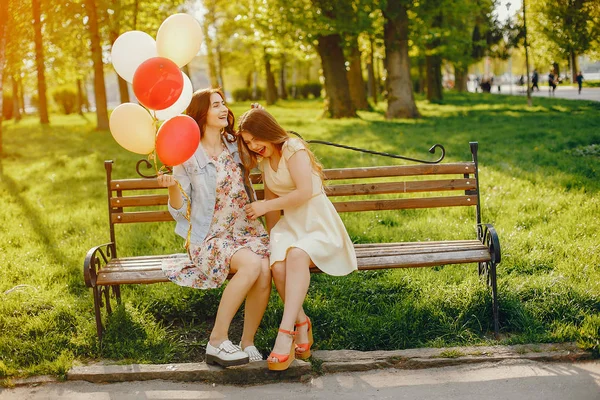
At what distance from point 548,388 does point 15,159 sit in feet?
43.1

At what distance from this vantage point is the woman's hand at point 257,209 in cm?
412

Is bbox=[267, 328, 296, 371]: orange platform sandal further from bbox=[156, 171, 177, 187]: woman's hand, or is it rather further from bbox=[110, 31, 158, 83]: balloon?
bbox=[110, 31, 158, 83]: balloon

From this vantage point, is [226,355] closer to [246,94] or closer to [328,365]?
[328,365]

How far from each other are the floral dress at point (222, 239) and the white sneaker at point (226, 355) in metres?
0.39

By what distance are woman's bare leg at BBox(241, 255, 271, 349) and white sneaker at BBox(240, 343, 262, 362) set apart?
0.03 m

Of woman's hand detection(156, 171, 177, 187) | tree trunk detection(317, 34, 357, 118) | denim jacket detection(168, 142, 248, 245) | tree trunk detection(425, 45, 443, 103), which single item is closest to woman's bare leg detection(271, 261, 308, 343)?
denim jacket detection(168, 142, 248, 245)

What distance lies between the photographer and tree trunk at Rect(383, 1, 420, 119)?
19.1 metres

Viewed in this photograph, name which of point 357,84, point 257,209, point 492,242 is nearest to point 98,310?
point 257,209

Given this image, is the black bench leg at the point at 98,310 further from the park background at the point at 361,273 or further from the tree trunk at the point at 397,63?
the tree trunk at the point at 397,63

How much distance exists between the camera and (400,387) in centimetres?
367

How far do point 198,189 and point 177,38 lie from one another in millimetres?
901

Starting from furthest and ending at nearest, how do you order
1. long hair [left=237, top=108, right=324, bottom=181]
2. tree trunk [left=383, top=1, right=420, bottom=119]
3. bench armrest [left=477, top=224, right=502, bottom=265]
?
tree trunk [left=383, top=1, right=420, bottom=119] → bench armrest [left=477, top=224, right=502, bottom=265] → long hair [left=237, top=108, right=324, bottom=181]

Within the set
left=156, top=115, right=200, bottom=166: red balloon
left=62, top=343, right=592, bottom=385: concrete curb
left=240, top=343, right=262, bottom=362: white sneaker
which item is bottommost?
left=62, top=343, right=592, bottom=385: concrete curb

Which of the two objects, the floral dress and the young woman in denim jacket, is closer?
the young woman in denim jacket
